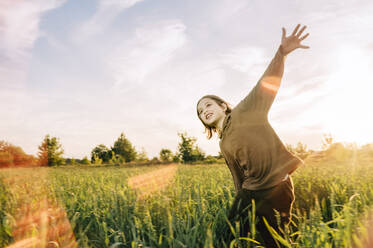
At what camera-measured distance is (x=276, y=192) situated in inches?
79.9

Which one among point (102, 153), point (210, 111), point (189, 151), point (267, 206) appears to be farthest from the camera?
point (102, 153)

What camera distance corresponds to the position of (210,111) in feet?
9.50

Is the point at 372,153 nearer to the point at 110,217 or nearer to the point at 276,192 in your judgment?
the point at 276,192

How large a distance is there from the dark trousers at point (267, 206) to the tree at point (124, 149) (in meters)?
48.2

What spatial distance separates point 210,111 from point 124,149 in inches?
1893

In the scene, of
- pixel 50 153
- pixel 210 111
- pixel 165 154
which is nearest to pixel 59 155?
pixel 50 153

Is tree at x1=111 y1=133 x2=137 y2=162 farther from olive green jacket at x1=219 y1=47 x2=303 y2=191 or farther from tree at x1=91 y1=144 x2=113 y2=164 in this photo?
olive green jacket at x1=219 y1=47 x2=303 y2=191

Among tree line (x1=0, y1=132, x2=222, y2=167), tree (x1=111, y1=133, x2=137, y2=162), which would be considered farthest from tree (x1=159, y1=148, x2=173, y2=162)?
tree (x1=111, y1=133, x2=137, y2=162)

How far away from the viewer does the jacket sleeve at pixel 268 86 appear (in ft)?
7.48

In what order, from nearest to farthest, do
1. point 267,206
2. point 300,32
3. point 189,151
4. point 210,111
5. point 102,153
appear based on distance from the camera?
point 267,206, point 300,32, point 210,111, point 189,151, point 102,153

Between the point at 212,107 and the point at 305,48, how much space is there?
1.20 metres

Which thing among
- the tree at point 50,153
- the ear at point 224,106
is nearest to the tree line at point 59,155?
the tree at point 50,153

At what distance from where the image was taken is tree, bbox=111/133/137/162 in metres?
48.5

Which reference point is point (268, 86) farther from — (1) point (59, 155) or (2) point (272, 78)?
(1) point (59, 155)
